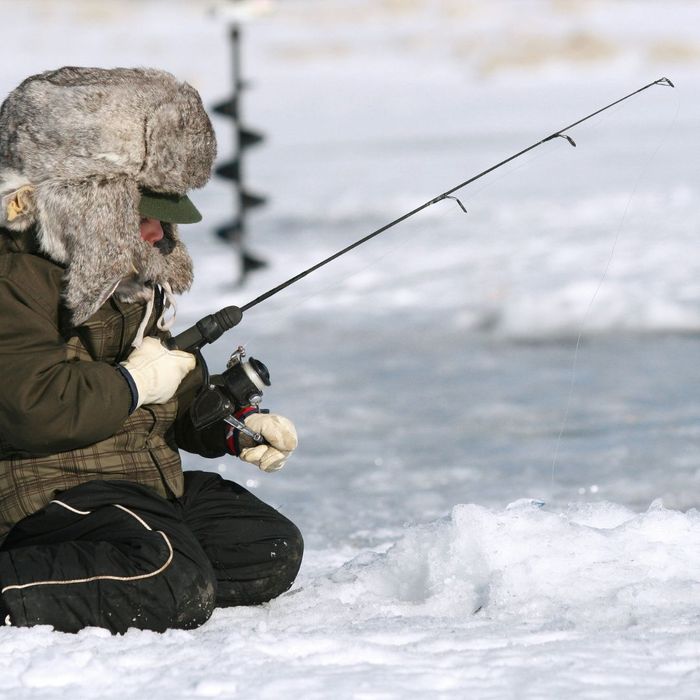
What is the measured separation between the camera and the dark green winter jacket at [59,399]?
2.51m

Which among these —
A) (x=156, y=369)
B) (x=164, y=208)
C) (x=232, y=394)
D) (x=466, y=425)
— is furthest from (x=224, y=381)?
(x=466, y=425)

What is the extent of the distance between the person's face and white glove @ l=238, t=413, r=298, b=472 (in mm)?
474

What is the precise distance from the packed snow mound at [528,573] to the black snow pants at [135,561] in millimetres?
132

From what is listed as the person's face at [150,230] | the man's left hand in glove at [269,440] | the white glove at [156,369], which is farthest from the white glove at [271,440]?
the person's face at [150,230]

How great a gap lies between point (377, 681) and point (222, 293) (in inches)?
291

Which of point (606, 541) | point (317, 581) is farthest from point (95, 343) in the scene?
point (606, 541)

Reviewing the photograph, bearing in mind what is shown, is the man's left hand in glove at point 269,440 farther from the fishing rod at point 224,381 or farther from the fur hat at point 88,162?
the fur hat at point 88,162

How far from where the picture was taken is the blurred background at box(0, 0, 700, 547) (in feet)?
15.1

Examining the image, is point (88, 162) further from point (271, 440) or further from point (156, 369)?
point (271, 440)

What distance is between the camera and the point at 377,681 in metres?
2.13

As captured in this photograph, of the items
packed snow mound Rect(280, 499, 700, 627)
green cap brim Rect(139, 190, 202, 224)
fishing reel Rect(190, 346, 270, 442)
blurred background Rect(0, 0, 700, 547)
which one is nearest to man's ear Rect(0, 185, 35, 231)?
green cap brim Rect(139, 190, 202, 224)

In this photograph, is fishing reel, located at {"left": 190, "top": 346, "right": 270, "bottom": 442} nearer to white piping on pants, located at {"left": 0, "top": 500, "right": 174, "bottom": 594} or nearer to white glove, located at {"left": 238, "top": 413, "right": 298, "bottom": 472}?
white glove, located at {"left": 238, "top": 413, "right": 298, "bottom": 472}

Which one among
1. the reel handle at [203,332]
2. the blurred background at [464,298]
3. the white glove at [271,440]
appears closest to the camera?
the reel handle at [203,332]

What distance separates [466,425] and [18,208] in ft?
9.86
